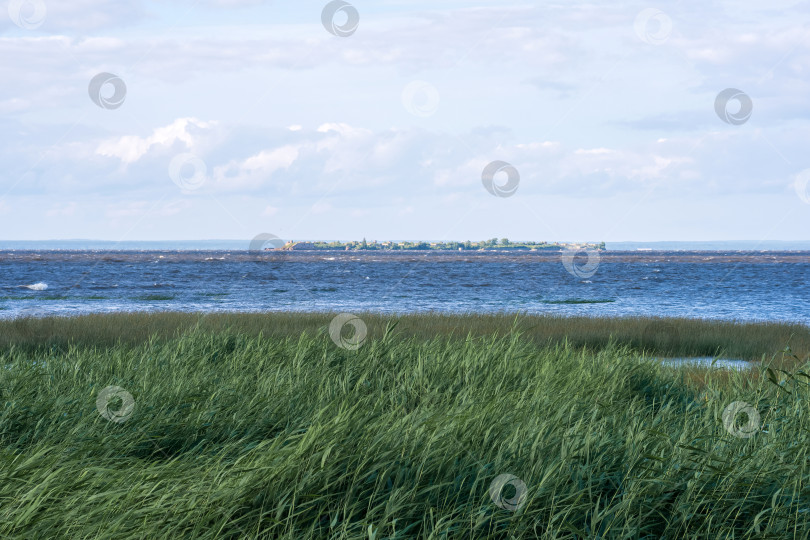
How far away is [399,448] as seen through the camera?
16.2 ft

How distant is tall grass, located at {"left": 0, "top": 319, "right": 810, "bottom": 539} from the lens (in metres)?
4.11

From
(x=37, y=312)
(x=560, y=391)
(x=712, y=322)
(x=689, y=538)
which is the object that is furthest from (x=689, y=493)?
(x=37, y=312)

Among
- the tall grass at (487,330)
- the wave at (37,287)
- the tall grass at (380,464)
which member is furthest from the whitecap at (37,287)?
the tall grass at (380,464)

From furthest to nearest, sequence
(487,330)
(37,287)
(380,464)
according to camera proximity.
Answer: (37,287) < (487,330) < (380,464)

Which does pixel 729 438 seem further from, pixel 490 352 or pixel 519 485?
pixel 490 352

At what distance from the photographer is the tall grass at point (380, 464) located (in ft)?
13.5

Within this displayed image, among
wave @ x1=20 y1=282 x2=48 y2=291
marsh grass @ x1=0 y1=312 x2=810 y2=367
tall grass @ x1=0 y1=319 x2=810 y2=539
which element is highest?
tall grass @ x1=0 y1=319 x2=810 y2=539

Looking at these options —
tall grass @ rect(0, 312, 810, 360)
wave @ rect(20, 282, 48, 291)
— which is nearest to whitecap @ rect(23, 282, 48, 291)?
wave @ rect(20, 282, 48, 291)

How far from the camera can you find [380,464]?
15.1 feet

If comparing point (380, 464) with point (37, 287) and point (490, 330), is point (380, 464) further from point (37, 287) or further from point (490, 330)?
point (37, 287)

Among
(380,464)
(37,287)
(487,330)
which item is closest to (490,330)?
(487,330)

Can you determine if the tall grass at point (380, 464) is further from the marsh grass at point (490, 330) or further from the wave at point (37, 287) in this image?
the wave at point (37, 287)

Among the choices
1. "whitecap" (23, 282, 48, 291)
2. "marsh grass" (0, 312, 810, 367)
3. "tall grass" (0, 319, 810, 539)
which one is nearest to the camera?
"tall grass" (0, 319, 810, 539)

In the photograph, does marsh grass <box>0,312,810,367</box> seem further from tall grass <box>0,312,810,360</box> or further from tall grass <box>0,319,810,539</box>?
tall grass <box>0,319,810,539</box>
